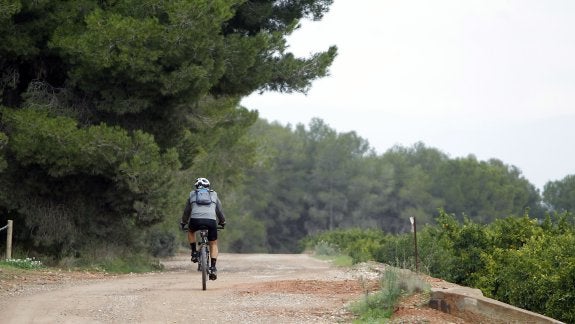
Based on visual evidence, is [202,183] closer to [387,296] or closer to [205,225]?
[205,225]

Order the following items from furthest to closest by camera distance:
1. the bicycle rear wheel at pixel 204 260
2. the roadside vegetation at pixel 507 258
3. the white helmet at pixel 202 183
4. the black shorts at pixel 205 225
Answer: the white helmet at pixel 202 183 → the black shorts at pixel 205 225 → the bicycle rear wheel at pixel 204 260 → the roadside vegetation at pixel 507 258

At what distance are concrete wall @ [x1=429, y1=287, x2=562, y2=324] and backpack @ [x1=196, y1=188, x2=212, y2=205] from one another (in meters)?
5.01

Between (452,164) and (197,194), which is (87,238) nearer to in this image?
(197,194)

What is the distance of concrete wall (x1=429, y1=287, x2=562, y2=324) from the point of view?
32.9ft

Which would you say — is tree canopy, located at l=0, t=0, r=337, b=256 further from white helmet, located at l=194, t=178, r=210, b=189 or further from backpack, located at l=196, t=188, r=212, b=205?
backpack, located at l=196, t=188, r=212, b=205

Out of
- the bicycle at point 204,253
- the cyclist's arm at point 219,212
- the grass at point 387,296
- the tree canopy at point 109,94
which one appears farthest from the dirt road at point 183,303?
the tree canopy at point 109,94

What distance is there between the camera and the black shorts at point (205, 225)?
14.8 metres

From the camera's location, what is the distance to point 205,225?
48.6ft

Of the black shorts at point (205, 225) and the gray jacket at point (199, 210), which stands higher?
the gray jacket at point (199, 210)

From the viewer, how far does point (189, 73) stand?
20062mm

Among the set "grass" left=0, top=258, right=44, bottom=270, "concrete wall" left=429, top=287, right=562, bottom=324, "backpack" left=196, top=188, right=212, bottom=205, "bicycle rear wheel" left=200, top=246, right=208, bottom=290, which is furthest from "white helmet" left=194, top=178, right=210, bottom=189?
"grass" left=0, top=258, right=44, bottom=270

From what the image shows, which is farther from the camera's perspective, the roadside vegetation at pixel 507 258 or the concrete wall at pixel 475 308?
the roadside vegetation at pixel 507 258

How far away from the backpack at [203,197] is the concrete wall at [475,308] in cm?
501

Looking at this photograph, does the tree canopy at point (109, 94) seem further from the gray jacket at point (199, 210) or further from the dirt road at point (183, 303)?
the gray jacket at point (199, 210)
